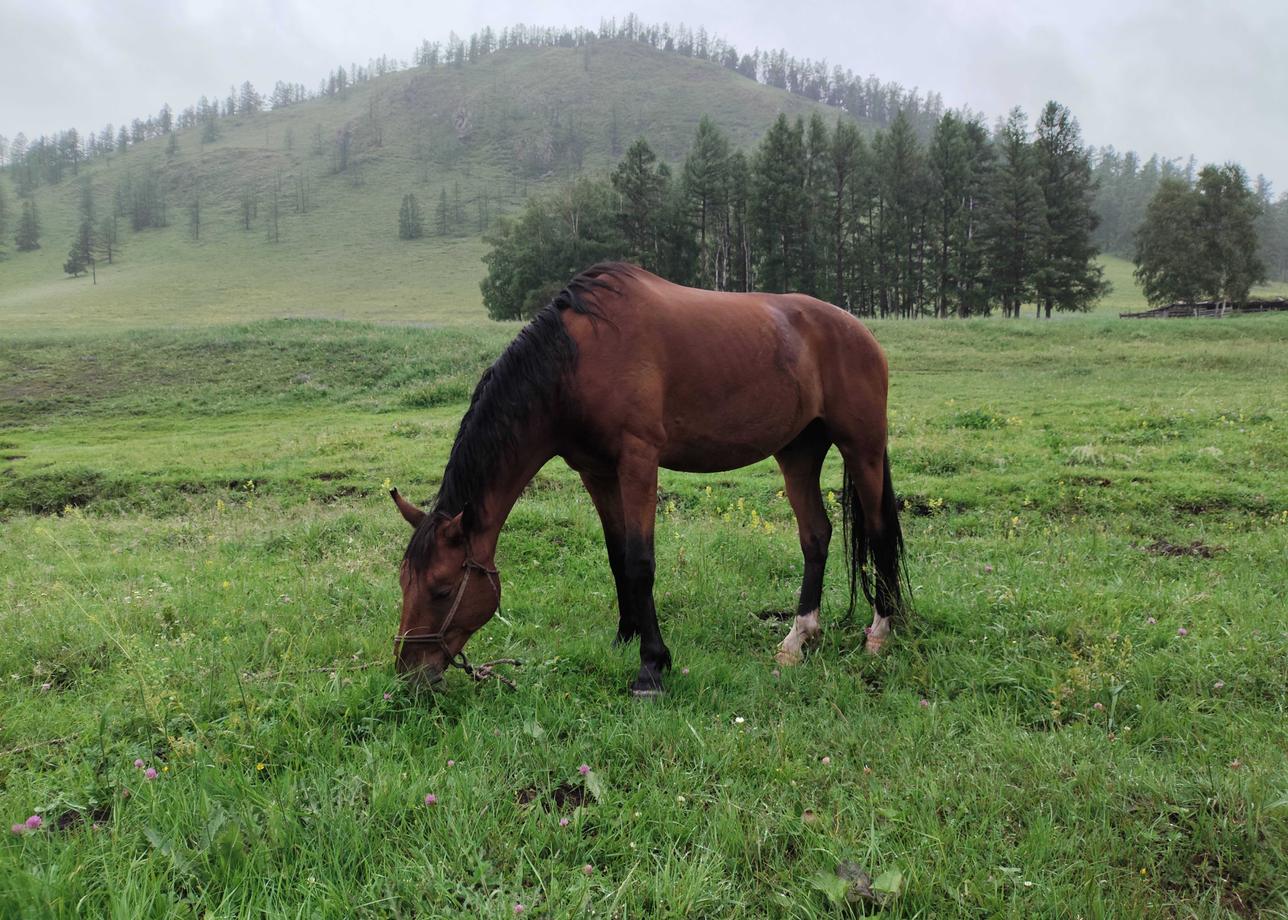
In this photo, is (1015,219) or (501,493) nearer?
(501,493)

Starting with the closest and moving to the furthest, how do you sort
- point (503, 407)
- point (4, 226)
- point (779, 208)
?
1. point (503, 407)
2. point (779, 208)
3. point (4, 226)

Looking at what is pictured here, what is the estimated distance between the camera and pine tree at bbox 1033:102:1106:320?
1855 inches

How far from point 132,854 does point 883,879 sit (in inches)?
101

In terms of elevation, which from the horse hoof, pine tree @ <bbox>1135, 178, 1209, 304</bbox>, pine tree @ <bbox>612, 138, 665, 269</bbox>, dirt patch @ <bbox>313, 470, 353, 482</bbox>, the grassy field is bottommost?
the horse hoof

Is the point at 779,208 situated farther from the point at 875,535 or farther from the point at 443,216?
the point at 443,216

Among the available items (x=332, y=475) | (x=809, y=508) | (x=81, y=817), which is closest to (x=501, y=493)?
(x=81, y=817)

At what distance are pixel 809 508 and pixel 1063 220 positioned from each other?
53.8 meters

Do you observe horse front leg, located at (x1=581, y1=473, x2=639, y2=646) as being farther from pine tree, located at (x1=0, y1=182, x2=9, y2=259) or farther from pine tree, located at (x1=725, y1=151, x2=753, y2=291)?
pine tree, located at (x1=0, y1=182, x2=9, y2=259)

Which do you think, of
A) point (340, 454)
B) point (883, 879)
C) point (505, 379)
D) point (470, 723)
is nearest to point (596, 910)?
point (883, 879)

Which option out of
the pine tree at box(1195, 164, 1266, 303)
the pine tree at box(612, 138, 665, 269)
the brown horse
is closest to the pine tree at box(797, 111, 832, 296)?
the pine tree at box(612, 138, 665, 269)

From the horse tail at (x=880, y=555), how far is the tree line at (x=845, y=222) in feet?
152

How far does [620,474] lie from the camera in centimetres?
420

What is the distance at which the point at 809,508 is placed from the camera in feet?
17.6

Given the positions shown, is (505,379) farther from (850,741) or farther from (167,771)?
(850,741)
